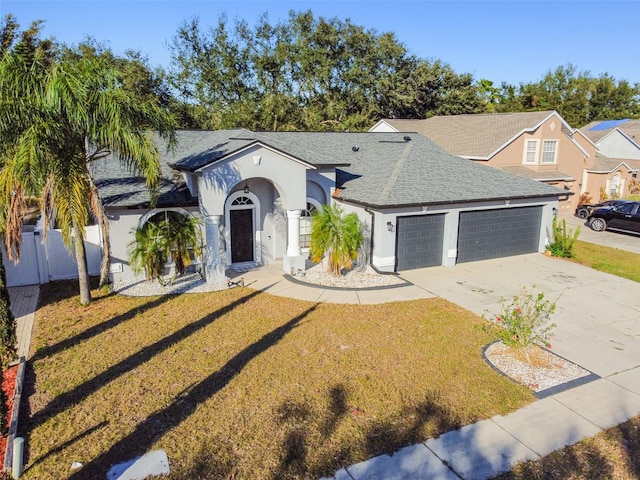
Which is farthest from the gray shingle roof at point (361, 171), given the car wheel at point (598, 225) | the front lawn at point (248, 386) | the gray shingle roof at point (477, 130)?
the gray shingle roof at point (477, 130)

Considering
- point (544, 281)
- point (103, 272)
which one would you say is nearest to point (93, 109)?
point (103, 272)

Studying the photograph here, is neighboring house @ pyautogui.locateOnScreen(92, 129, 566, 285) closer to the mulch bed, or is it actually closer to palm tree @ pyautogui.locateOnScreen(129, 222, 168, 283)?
palm tree @ pyautogui.locateOnScreen(129, 222, 168, 283)

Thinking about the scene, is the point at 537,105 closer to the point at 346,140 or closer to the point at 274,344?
the point at 346,140

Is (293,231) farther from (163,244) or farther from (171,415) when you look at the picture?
(171,415)

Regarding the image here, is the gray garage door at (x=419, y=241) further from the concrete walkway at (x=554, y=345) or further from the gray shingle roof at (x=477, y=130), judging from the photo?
the gray shingle roof at (x=477, y=130)

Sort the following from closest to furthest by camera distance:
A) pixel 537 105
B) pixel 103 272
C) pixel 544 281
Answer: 1. pixel 103 272
2. pixel 544 281
3. pixel 537 105

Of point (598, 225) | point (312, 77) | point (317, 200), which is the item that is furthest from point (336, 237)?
point (312, 77)

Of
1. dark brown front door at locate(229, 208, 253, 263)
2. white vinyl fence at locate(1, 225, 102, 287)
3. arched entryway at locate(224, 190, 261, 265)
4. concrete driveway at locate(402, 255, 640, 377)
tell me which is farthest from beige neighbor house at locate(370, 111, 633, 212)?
white vinyl fence at locate(1, 225, 102, 287)
